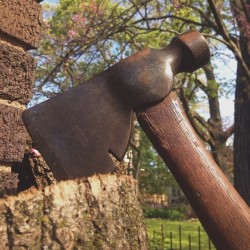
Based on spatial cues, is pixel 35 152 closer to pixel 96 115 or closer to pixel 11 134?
pixel 11 134

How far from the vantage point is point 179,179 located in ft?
6.23

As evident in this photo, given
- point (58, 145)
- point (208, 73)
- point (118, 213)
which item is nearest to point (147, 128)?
point (58, 145)

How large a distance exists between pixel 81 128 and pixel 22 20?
68 cm

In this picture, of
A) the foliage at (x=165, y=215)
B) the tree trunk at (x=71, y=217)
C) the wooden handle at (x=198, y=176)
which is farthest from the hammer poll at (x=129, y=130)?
the foliage at (x=165, y=215)

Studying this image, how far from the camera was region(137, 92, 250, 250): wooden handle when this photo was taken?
69.8 inches

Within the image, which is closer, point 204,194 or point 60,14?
point 204,194

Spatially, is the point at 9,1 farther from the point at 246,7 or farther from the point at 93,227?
the point at 246,7

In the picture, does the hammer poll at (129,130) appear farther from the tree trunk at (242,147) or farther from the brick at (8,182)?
the tree trunk at (242,147)

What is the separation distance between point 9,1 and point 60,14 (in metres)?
13.2

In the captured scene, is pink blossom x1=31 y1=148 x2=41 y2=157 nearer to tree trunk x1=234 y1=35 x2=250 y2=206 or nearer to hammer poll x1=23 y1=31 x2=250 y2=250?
hammer poll x1=23 y1=31 x2=250 y2=250

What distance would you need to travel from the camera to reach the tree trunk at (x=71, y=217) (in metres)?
1.21

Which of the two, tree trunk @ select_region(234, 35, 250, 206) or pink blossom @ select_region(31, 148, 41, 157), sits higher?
tree trunk @ select_region(234, 35, 250, 206)

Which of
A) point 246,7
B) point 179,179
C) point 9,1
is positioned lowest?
point 179,179

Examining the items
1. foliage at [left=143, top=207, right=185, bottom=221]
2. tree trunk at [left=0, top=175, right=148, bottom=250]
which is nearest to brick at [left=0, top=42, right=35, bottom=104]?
tree trunk at [left=0, top=175, right=148, bottom=250]
